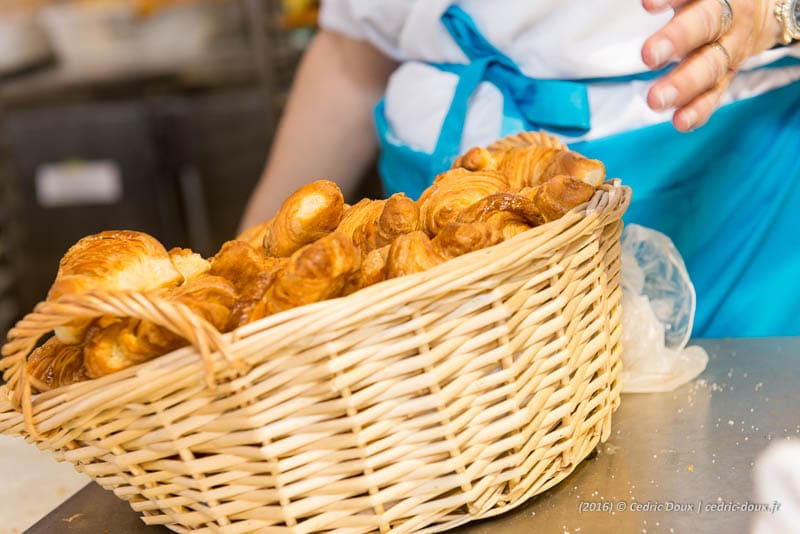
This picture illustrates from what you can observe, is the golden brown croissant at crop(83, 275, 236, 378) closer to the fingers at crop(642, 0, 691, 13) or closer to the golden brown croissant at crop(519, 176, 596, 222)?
the golden brown croissant at crop(519, 176, 596, 222)

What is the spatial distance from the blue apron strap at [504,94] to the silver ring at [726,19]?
0.91ft

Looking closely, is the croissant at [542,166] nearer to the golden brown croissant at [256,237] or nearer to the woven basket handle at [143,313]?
the golden brown croissant at [256,237]

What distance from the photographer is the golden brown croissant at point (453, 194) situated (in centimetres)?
91

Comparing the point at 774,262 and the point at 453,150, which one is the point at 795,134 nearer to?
the point at 774,262

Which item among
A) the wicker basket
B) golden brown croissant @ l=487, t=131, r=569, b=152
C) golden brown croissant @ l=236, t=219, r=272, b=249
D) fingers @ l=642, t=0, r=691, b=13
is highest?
fingers @ l=642, t=0, r=691, b=13

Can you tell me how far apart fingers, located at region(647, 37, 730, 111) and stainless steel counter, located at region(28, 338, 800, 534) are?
1.08 feet

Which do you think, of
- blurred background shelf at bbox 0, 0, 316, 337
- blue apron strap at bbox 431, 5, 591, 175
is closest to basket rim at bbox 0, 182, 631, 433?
blue apron strap at bbox 431, 5, 591, 175

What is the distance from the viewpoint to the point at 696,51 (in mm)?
1008

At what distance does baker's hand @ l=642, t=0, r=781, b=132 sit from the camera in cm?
96

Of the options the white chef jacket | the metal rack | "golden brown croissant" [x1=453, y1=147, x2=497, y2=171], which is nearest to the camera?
"golden brown croissant" [x1=453, y1=147, x2=497, y2=171]

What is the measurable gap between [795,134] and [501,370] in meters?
0.78

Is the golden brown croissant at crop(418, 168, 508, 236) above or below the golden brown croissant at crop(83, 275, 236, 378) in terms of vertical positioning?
above

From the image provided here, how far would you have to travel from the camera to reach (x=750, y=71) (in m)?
1.29

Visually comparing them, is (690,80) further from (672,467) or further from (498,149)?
(672,467)
